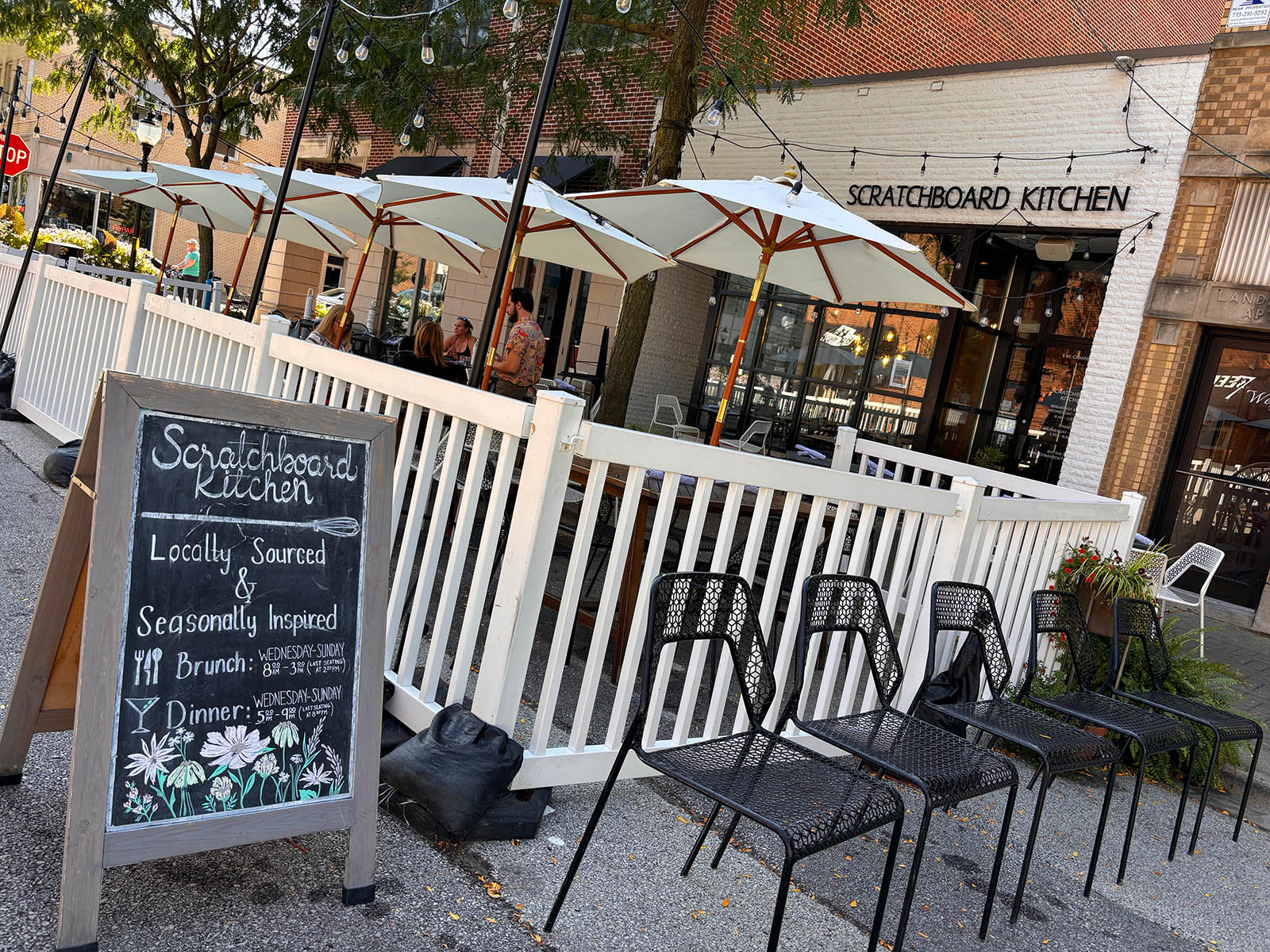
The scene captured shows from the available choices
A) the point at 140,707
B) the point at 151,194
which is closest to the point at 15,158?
the point at 151,194

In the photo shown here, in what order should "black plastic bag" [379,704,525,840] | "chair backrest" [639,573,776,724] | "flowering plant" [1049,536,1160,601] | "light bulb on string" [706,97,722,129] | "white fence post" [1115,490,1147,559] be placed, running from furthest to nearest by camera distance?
"light bulb on string" [706,97,722,129], "white fence post" [1115,490,1147,559], "flowering plant" [1049,536,1160,601], "black plastic bag" [379,704,525,840], "chair backrest" [639,573,776,724]

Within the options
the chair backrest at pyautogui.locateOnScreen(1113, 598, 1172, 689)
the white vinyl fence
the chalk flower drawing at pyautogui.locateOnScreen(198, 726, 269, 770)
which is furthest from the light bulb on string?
the chalk flower drawing at pyautogui.locateOnScreen(198, 726, 269, 770)

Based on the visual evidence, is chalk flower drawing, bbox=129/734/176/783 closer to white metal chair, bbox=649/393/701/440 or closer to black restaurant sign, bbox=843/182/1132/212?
black restaurant sign, bbox=843/182/1132/212

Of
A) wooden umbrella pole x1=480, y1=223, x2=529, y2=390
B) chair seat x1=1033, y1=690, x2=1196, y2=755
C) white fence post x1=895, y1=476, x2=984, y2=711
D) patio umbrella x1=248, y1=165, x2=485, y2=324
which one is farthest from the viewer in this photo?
patio umbrella x1=248, y1=165, x2=485, y2=324

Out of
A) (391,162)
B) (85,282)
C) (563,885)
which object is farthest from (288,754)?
(391,162)

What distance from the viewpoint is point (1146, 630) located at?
4.70 m

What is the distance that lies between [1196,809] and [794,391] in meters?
8.30

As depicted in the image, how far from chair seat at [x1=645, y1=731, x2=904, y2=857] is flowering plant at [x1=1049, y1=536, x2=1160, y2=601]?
2519mm

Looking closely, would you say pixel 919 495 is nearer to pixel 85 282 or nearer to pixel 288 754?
pixel 288 754

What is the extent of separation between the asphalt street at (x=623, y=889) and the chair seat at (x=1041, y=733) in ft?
1.56

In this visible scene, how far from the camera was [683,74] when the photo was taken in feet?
29.9

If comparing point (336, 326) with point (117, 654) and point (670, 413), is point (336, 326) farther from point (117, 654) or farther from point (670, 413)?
point (117, 654)

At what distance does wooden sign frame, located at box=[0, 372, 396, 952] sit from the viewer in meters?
2.06

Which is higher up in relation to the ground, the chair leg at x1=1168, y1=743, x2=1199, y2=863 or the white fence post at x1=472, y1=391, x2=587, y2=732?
the white fence post at x1=472, y1=391, x2=587, y2=732
